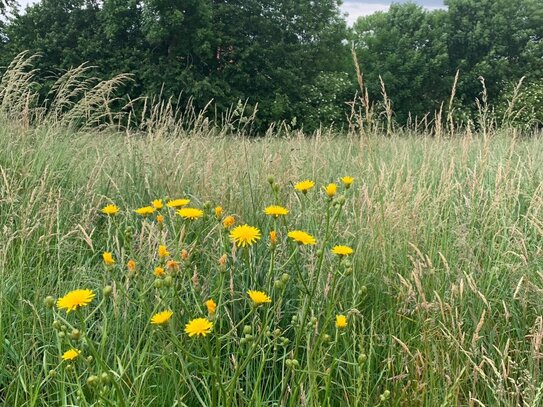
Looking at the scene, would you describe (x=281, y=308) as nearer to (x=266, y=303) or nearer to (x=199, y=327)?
(x=266, y=303)

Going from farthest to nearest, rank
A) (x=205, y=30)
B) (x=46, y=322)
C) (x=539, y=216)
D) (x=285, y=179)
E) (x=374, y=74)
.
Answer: (x=374, y=74) < (x=205, y=30) < (x=285, y=179) < (x=539, y=216) < (x=46, y=322)

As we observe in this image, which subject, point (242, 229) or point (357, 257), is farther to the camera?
point (357, 257)

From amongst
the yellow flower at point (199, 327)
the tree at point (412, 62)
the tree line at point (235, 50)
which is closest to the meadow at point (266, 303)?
the yellow flower at point (199, 327)

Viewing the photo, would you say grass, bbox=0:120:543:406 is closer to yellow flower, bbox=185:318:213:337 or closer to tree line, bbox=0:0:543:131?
yellow flower, bbox=185:318:213:337

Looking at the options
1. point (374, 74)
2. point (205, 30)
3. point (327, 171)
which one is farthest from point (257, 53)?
point (327, 171)

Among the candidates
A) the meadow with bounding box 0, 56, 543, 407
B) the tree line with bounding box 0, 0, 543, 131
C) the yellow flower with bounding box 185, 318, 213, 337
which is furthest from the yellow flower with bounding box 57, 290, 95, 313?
the tree line with bounding box 0, 0, 543, 131

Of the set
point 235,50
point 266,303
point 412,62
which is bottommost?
point 266,303

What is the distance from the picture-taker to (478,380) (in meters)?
1.41

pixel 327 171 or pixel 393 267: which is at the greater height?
pixel 327 171

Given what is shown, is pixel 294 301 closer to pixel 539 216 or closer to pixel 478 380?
pixel 478 380

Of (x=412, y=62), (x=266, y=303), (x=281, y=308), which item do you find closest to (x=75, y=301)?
(x=266, y=303)

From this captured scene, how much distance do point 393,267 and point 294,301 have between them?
0.42m

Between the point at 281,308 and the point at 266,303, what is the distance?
0.55m

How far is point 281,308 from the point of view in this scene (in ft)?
5.36
